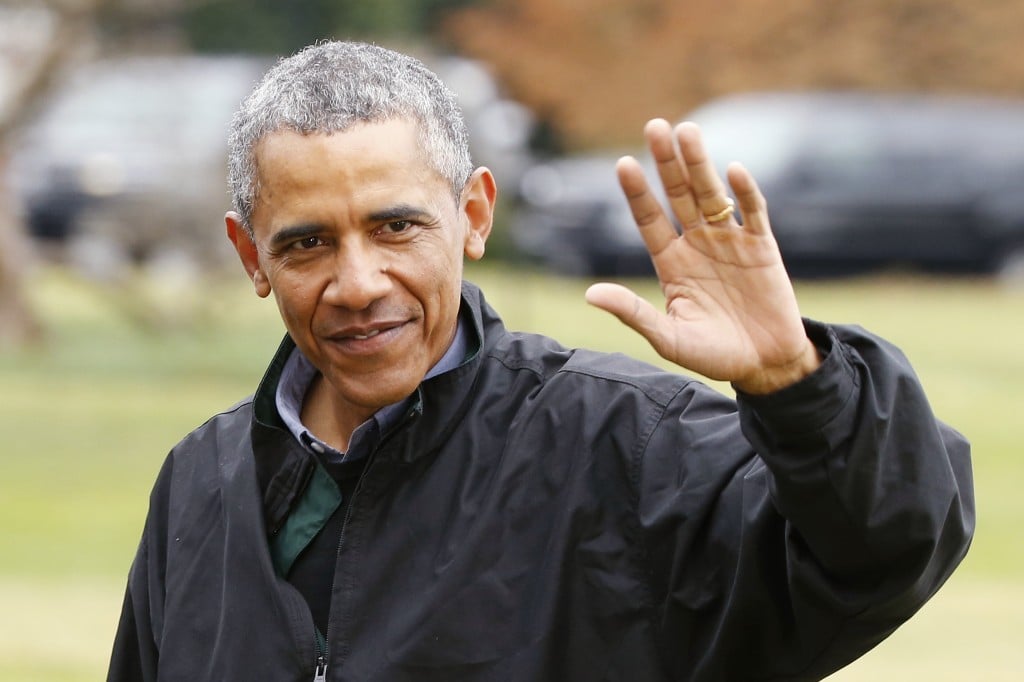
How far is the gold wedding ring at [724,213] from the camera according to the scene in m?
2.37

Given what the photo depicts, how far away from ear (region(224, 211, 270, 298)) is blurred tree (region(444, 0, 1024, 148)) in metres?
23.6

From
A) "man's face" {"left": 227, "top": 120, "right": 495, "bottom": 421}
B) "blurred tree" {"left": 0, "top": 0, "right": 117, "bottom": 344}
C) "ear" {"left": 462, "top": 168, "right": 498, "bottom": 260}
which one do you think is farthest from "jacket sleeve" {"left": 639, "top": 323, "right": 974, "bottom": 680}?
"blurred tree" {"left": 0, "top": 0, "right": 117, "bottom": 344}

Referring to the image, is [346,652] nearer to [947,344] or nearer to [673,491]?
[673,491]

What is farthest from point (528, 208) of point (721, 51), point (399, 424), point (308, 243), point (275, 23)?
point (399, 424)

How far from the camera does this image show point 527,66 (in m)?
27.2

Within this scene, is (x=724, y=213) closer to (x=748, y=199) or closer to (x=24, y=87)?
(x=748, y=199)

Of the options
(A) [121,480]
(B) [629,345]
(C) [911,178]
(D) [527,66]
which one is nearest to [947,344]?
(B) [629,345]

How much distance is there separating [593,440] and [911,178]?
19.2m

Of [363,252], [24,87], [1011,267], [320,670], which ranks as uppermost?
[24,87]

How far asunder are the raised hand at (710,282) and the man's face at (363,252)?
0.40 metres

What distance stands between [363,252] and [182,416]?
378 inches

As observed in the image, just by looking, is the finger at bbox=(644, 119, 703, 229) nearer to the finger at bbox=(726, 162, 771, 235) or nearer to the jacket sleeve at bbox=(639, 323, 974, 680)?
the finger at bbox=(726, 162, 771, 235)

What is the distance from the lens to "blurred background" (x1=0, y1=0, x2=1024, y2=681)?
9.28m

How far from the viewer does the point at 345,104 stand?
264 centimetres
